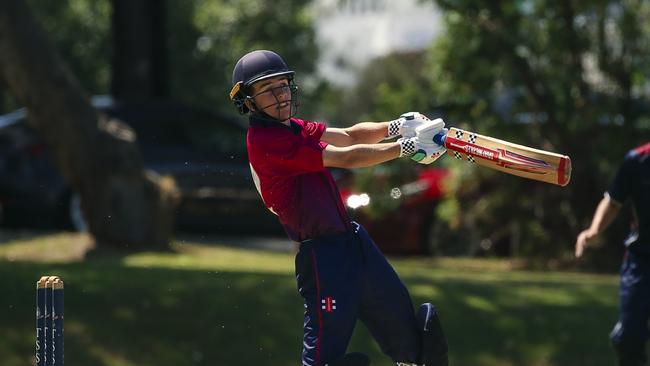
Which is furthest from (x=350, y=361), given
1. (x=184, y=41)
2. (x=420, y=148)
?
(x=184, y=41)

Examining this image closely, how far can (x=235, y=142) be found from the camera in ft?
52.3

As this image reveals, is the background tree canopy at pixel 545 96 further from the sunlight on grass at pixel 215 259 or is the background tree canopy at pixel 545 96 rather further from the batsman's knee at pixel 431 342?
the batsman's knee at pixel 431 342

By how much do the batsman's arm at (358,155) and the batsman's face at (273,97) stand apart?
0.99 ft

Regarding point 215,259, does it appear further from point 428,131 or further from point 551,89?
point 428,131

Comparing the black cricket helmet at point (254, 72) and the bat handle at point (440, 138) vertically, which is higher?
the black cricket helmet at point (254, 72)

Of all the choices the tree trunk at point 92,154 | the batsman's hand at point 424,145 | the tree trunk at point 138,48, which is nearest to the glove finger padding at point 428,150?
the batsman's hand at point 424,145

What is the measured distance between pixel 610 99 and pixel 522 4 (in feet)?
4.36

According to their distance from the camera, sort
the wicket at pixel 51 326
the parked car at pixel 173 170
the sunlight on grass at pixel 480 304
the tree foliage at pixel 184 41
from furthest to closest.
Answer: the tree foliage at pixel 184 41, the parked car at pixel 173 170, the sunlight on grass at pixel 480 304, the wicket at pixel 51 326

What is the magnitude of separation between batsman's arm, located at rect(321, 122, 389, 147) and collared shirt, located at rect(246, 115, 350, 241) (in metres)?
0.16

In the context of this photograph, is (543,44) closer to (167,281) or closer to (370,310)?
(167,281)

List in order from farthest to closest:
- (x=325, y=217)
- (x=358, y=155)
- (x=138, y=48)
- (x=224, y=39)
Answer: (x=224, y=39), (x=138, y=48), (x=325, y=217), (x=358, y=155)

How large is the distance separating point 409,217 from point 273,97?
28.9ft

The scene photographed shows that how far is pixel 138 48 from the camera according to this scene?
1681 cm

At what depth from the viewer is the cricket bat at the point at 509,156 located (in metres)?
5.92
